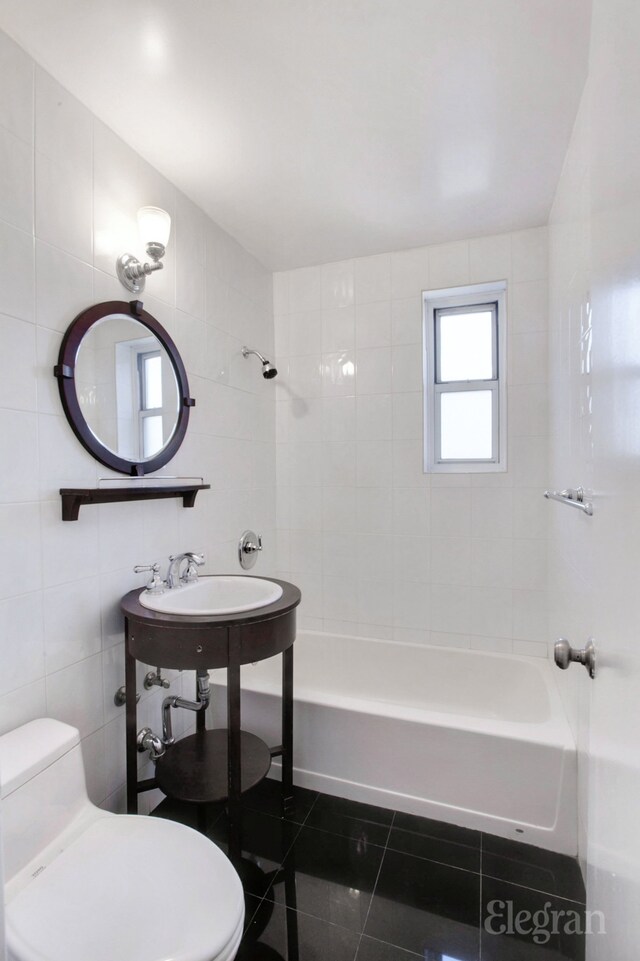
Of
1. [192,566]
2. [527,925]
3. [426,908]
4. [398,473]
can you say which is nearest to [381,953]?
→ [426,908]

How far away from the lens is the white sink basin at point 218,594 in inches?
61.7

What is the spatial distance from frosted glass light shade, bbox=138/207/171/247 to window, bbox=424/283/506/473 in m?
1.38

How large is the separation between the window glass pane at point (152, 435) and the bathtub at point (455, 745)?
1.08m

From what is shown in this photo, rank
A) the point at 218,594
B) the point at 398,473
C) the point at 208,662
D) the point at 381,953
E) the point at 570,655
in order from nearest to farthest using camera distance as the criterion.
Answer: the point at 570,655, the point at 381,953, the point at 208,662, the point at 218,594, the point at 398,473

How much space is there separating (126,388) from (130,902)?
1385 millimetres

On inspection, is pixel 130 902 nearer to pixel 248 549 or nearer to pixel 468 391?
pixel 248 549

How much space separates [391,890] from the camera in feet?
4.63

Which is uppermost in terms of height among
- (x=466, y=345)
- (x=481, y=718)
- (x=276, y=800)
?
(x=466, y=345)

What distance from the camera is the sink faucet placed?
1.67 meters

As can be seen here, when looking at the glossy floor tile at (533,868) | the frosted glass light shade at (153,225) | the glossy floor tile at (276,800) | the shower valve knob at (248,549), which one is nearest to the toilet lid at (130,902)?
the glossy floor tile at (276,800)

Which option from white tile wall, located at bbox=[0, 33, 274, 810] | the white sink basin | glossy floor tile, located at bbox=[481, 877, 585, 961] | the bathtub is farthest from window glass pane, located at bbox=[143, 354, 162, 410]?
glossy floor tile, located at bbox=[481, 877, 585, 961]

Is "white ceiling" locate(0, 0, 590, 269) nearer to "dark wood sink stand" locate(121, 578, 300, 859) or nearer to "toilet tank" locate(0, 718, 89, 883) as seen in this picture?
"dark wood sink stand" locate(121, 578, 300, 859)

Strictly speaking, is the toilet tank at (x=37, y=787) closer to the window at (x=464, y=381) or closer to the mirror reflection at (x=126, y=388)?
the mirror reflection at (x=126, y=388)

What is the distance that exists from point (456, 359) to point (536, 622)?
55.8 inches
